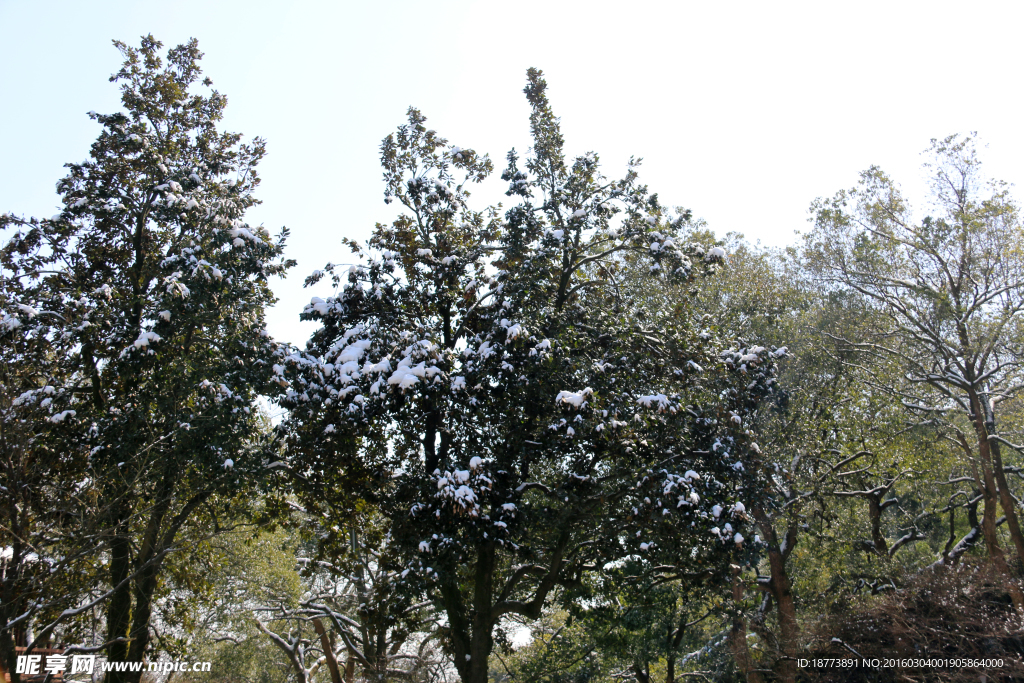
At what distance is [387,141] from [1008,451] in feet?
75.2

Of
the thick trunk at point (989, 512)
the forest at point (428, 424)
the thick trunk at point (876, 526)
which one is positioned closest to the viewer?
the forest at point (428, 424)

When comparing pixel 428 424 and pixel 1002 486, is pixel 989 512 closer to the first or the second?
pixel 1002 486

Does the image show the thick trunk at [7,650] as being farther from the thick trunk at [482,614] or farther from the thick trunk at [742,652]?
the thick trunk at [742,652]

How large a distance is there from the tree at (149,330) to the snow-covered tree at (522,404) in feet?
4.53

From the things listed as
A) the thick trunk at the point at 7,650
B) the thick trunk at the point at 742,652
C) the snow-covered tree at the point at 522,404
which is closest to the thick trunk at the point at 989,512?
the thick trunk at the point at 742,652

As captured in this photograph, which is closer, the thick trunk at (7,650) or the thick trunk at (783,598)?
the thick trunk at (7,650)

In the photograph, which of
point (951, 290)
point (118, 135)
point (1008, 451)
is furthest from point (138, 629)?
point (1008, 451)

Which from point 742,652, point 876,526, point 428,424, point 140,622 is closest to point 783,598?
point 742,652

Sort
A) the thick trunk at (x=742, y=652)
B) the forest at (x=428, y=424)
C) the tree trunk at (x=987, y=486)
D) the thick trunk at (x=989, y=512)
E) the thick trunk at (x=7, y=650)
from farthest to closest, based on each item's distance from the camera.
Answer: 1. the tree trunk at (x=987, y=486)
2. the thick trunk at (x=742, y=652)
3. the thick trunk at (x=989, y=512)
4. the forest at (x=428, y=424)
5. the thick trunk at (x=7, y=650)

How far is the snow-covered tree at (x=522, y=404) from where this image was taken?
1053cm

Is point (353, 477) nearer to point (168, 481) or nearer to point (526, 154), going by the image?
point (168, 481)

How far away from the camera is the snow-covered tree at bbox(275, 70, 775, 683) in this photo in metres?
10.5

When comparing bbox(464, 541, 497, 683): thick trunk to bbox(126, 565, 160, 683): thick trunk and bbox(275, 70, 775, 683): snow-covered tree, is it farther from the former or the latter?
bbox(126, 565, 160, 683): thick trunk

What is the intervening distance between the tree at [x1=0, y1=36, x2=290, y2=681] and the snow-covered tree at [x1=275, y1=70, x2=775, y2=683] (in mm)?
1381
